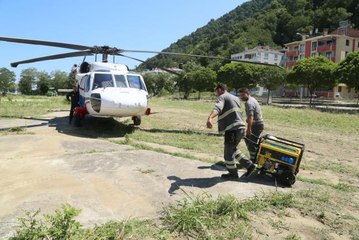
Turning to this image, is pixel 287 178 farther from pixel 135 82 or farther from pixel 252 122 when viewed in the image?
pixel 135 82

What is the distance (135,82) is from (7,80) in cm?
8926

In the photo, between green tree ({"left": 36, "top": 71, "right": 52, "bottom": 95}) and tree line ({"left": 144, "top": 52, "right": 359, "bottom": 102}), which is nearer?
tree line ({"left": 144, "top": 52, "right": 359, "bottom": 102})

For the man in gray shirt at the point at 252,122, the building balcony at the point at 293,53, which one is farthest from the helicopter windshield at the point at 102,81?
the building balcony at the point at 293,53

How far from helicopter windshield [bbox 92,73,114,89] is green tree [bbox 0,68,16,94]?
8326cm

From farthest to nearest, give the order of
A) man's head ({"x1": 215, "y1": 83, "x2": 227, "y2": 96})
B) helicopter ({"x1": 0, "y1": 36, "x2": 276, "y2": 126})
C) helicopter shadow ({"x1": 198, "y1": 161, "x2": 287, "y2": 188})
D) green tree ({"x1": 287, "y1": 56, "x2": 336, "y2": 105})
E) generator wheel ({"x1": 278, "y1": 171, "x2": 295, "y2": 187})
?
green tree ({"x1": 287, "y1": 56, "x2": 336, "y2": 105})
helicopter ({"x1": 0, "y1": 36, "x2": 276, "y2": 126})
man's head ({"x1": 215, "y1": 83, "x2": 227, "y2": 96})
helicopter shadow ({"x1": 198, "y1": 161, "x2": 287, "y2": 188})
generator wheel ({"x1": 278, "y1": 171, "x2": 295, "y2": 187})

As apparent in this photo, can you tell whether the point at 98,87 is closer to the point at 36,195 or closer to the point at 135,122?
the point at 135,122

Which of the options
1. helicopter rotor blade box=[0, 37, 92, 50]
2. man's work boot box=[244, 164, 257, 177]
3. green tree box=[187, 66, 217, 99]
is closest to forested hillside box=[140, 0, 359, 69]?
green tree box=[187, 66, 217, 99]

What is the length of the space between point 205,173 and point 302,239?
259 cm

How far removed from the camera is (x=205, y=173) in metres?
6.85

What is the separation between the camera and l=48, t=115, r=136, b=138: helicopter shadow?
1172cm

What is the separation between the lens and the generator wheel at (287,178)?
636 cm

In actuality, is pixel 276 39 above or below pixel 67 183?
above

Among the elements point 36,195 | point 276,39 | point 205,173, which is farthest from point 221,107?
point 276,39

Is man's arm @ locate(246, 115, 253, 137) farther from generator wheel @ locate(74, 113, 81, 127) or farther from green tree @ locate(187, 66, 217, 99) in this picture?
green tree @ locate(187, 66, 217, 99)
